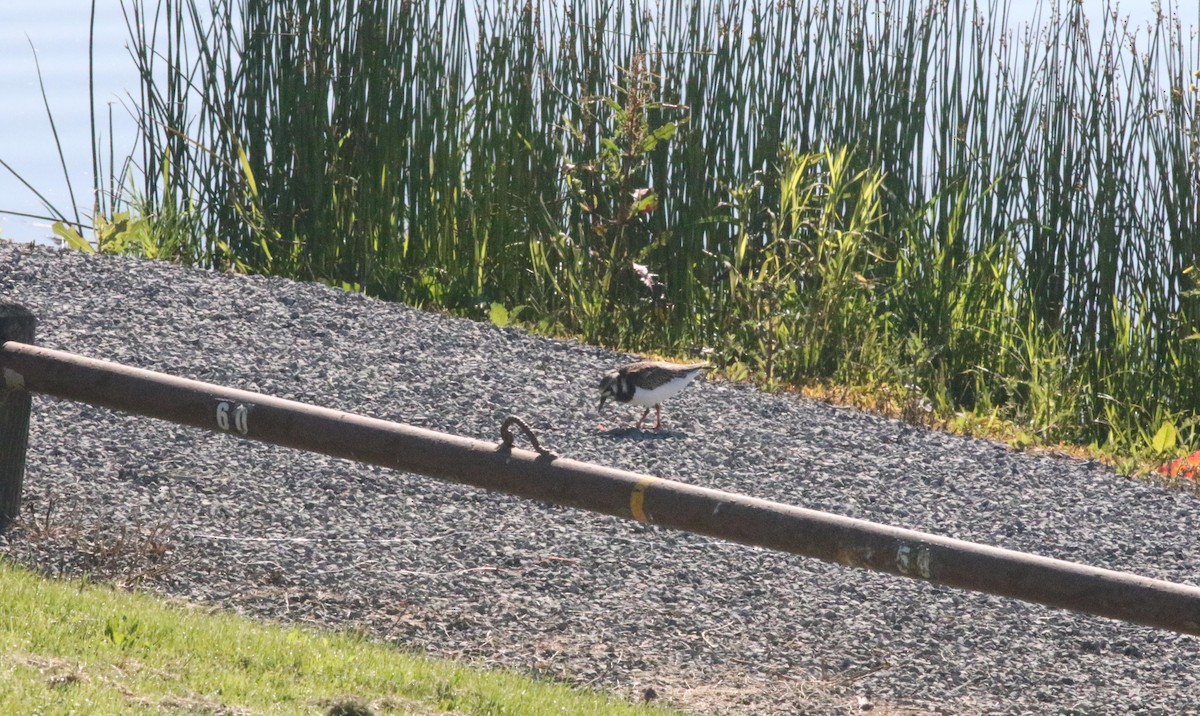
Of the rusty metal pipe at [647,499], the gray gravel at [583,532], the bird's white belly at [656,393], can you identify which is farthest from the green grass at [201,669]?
the bird's white belly at [656,393]

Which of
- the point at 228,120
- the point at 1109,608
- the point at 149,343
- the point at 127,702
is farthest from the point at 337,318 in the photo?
the point at 1109,608

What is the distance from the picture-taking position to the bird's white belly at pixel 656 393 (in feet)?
15.3

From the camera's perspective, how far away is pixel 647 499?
93.8 inches

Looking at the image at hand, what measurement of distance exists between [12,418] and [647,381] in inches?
82.2

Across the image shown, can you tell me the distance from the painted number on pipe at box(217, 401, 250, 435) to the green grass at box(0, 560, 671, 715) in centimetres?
42

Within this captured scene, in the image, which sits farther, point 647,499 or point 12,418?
point 12,418

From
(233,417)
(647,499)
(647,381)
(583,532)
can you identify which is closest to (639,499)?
(647,499)

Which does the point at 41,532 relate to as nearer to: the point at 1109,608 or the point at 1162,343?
the point at 1109,608

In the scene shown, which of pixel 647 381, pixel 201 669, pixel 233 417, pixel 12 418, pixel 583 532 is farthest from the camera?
pixel 647 381

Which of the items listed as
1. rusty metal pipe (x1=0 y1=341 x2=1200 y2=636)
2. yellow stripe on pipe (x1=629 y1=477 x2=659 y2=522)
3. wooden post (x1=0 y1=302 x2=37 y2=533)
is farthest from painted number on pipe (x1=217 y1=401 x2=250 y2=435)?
yellow stripe on pipe (x1=629 y1=477 x2=659 y2=522)

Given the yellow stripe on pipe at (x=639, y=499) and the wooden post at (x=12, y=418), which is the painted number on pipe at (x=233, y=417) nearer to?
the wooden post at (x=12, y=418)

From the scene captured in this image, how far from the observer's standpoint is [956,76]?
6.43m

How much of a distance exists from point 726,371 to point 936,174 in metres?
1.44

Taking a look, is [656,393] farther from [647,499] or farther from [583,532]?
[647,499]
